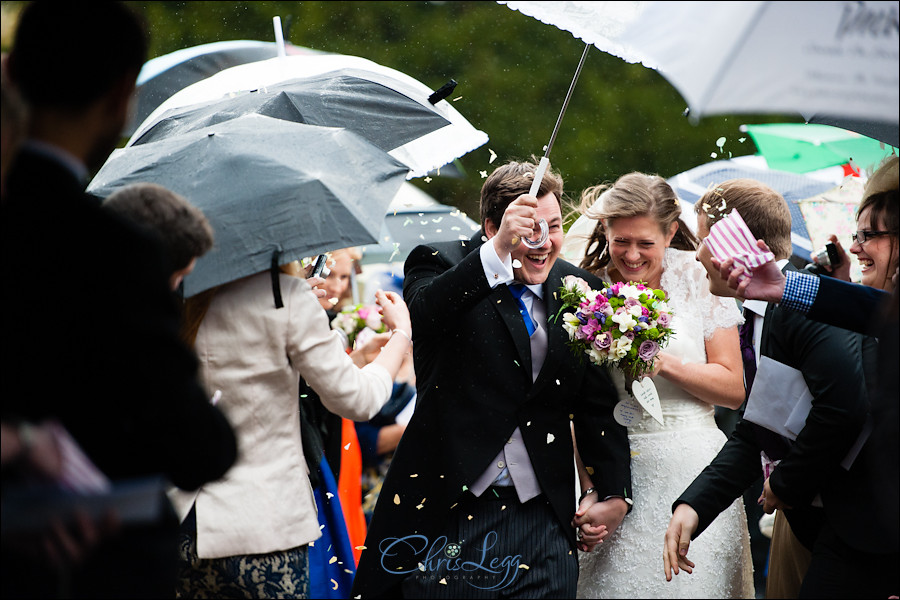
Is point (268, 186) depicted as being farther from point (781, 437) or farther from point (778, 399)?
point (781, 437)

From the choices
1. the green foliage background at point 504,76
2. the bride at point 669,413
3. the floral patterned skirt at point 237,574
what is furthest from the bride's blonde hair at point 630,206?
the green foliage background at point 504,76

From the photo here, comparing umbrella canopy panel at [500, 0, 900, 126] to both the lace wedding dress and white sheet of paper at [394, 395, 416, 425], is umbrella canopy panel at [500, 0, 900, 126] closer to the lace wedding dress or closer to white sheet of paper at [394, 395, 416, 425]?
the lace wedding dress

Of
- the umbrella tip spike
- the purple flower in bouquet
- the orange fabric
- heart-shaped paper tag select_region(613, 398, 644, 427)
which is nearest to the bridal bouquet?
the purple flower in bouquet

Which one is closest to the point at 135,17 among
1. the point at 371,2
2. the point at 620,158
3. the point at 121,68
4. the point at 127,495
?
the point at 121,68

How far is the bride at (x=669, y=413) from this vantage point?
4195mm

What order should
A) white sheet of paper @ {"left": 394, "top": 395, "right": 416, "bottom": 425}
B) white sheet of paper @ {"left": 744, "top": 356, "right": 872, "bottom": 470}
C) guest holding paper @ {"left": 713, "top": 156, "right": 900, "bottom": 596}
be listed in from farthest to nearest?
white sheet of paper @ {"left": 394, "top": 395, "right": 416, "bottom": 425} < white sheet of paper @ {"left": 744, "top": 356, "right": 872, "bottom": 470} < guest holding paper @ {"left": 713, "top": 156, "right": 900, "bottom": 596}

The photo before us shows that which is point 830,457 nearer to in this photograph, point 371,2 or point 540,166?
point 540,166

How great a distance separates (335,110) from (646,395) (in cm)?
168

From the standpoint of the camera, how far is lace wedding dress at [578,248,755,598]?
4.19m

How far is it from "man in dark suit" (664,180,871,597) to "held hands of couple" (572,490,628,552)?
25 centimetres

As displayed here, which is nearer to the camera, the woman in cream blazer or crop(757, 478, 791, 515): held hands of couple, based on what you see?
the woman in cream blazer

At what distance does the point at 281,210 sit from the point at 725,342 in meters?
2.11

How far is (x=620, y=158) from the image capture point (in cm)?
1545

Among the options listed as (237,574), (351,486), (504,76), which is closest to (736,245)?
(237,574)
